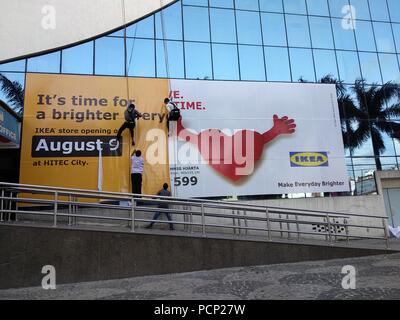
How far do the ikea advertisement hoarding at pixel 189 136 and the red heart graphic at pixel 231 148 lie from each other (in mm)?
39

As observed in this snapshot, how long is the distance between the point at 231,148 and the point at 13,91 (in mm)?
8134

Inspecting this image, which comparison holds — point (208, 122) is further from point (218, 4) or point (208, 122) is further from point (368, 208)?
point (368, 208)

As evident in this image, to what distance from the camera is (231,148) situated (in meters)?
14.4

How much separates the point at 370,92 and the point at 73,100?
41.4 feet

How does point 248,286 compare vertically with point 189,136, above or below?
below

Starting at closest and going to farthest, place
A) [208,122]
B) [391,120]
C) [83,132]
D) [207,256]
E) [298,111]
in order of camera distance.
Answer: [207,256] → [83,132] → [208,122] → [298,111] → [391,120]

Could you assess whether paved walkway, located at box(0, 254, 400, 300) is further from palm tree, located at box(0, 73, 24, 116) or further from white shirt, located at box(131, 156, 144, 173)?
palm tree, located at box(0, 73, 24, 116)

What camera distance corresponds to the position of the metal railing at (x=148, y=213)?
8.41m

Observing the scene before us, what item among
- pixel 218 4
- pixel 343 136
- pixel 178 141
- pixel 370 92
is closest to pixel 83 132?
pixel 178 141

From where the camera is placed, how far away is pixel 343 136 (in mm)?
15734

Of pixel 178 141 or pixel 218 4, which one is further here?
pixel 218 4

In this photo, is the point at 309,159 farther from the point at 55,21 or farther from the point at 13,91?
the point at 13,91
